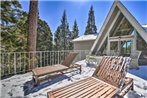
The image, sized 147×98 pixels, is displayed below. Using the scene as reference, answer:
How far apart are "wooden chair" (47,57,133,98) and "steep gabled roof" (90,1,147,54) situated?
6.33m

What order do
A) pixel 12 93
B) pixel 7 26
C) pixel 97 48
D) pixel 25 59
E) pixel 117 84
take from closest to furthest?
1. pixel 117 84
2. pixel 12 93
3. pixel 25 59
4. pixel 7 26
5. pixel 97 48

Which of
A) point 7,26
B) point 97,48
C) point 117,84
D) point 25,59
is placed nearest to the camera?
point 117,84

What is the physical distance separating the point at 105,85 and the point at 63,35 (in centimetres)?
3097

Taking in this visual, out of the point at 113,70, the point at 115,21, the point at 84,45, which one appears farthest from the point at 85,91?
the point at 84,45

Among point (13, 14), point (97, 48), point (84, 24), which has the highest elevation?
point (84, 24)

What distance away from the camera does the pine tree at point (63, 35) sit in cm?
3251

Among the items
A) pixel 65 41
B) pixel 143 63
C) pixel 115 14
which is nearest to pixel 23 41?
pixel 115 14

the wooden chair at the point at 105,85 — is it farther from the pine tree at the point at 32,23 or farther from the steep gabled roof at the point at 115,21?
the steep gabled roof at the point at 115,21

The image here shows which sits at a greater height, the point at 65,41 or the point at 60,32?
the point at 60,32

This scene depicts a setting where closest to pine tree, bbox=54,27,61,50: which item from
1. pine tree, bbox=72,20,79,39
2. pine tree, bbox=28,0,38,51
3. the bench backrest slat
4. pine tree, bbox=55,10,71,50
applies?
pine tree, bbox=55,10,71,50

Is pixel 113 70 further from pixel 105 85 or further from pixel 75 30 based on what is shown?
pixel 75 30

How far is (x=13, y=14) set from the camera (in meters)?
9.31

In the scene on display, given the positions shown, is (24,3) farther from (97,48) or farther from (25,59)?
(97,48)

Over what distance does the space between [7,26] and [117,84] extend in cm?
848
